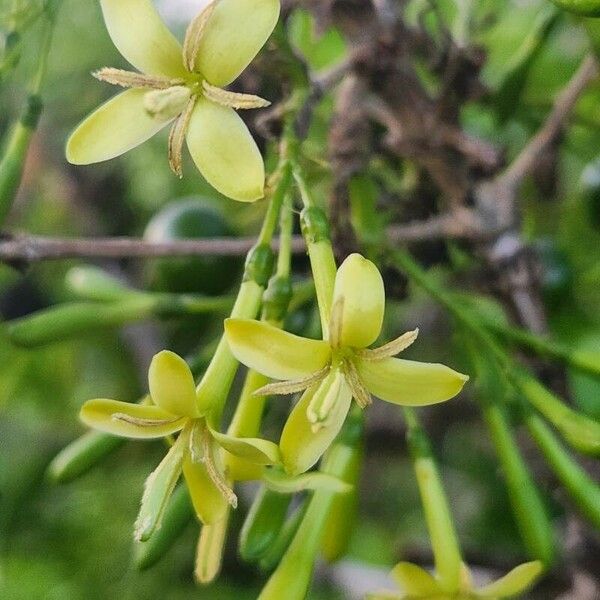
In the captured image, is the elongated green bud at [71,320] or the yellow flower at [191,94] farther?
the elongated green bud at [71,320]

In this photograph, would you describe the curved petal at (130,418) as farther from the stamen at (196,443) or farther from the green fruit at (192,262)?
the green fruit at (192,262)

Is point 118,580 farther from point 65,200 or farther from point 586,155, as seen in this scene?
point 586,155

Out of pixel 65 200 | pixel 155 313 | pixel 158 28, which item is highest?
pixel 158 28

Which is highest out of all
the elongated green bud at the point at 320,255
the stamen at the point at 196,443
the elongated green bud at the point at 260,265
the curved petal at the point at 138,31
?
the curved petal at the point at 138,31

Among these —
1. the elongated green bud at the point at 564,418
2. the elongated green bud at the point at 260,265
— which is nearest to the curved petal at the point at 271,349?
the elongated green bud at the point at 260,265

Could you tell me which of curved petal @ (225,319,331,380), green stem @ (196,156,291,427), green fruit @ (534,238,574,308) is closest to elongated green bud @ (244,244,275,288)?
green stem @ (196,156,291,427)

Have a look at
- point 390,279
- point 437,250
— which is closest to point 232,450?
point 390,279

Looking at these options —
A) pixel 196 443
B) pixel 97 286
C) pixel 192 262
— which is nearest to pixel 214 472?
pixel 196 443
